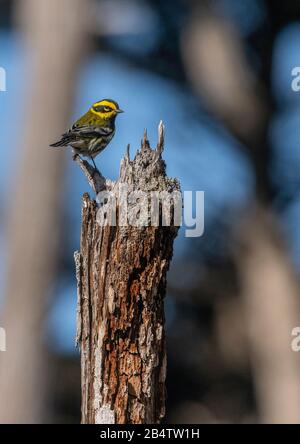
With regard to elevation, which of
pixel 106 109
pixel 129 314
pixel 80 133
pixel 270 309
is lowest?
pixel 129 314

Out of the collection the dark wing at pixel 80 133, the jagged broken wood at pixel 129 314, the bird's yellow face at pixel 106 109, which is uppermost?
the bird's yellow face at pixel 106 109

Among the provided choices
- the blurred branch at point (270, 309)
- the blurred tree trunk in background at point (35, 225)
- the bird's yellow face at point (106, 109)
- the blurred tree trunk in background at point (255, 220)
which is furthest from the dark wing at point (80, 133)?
the blurred tree trunk in background at point (255, 220)

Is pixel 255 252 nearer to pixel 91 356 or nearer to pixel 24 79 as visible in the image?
pixel 24 79

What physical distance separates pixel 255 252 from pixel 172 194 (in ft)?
23.2

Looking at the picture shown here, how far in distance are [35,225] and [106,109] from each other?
1891 mm

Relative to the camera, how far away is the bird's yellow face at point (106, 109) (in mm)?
3539

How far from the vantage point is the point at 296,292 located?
9195 millimetres

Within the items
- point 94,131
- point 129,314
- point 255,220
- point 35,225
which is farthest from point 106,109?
point 255,220

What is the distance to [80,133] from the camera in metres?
3.34

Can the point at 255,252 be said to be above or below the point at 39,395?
above

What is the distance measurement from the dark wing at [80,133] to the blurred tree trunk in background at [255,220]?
5812 mm

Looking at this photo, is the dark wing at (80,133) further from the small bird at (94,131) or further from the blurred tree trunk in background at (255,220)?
the blurred tree trunk in background at (255,220)

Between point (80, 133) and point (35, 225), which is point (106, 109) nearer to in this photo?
point (80, 133)

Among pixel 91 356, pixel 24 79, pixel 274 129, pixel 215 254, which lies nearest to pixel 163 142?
pixel 91 356
